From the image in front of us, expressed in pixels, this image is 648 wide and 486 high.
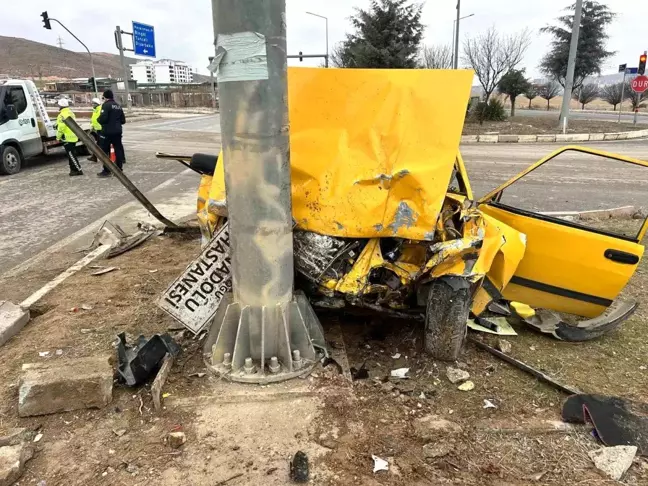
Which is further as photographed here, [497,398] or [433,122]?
[433,122]

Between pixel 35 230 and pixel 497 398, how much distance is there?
6.72 metres

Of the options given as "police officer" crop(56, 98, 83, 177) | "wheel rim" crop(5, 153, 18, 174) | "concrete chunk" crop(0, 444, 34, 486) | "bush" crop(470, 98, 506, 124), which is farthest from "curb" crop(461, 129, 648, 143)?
"concrete chunk" crop(0, 444, 34, 486)

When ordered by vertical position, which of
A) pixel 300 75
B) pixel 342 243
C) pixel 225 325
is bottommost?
pixel 225 325

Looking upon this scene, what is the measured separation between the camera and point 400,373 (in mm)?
3406

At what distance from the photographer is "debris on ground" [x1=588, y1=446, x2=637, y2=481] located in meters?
2.53

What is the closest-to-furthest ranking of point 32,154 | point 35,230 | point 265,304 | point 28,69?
point 265,304
point 35,230
point 32,154
point 28,69

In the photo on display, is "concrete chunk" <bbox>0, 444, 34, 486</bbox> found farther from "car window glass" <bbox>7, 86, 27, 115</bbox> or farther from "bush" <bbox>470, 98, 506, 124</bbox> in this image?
"bush" <bbox>470, 98, 506, 124</bbox>

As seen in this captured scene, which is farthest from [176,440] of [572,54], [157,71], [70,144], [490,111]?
[157,71]

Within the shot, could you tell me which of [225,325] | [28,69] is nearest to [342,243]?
[225,325]

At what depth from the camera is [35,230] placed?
280 inches

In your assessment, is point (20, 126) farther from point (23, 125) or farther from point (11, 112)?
point (11, 112)

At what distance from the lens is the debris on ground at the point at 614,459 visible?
8.30 ft

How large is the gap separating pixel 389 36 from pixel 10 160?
889 inches

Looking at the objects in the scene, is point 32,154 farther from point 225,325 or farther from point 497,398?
point 497,398
